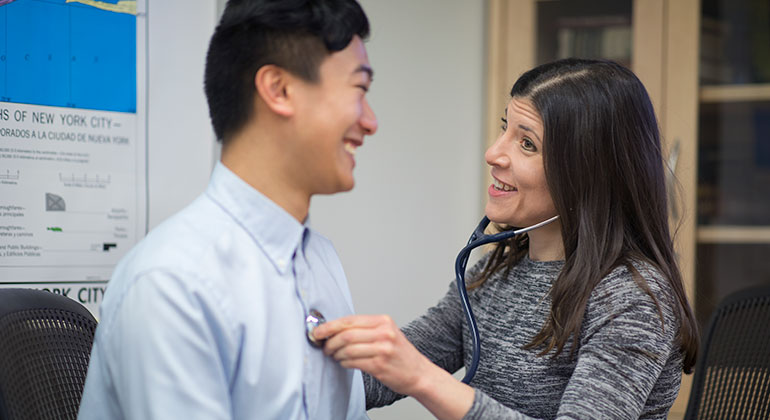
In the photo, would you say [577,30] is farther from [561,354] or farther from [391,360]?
[391,360]

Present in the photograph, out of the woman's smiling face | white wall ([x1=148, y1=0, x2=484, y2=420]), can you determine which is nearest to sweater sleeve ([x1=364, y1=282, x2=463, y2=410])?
the woman's smiling face

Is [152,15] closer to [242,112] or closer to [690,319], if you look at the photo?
[242,112]

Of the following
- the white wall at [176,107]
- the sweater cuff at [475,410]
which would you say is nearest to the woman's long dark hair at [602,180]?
the sweater cuff at [475,410]

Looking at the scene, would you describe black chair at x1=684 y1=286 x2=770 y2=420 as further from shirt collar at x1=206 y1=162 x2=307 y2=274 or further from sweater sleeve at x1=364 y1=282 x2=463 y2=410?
shirt collar at x1=206 y1=162 x2=307 y2=274

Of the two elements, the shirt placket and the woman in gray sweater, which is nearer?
the shirt placket

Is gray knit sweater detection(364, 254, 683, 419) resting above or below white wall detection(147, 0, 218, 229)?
below

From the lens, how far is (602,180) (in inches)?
53.1

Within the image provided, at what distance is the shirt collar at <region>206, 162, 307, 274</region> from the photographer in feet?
3.19

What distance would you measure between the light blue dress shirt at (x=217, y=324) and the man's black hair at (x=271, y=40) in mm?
111

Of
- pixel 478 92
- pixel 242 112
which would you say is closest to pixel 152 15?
pixel 242 112

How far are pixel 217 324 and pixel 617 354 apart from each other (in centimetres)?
65

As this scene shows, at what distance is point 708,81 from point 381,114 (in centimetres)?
111

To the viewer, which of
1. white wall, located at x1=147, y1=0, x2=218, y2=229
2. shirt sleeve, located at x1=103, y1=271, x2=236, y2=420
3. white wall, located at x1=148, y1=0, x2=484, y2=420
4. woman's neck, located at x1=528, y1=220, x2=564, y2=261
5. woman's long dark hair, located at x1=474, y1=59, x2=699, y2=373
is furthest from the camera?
white wall, located at x1=148, y1=0, x2=484, y2=420

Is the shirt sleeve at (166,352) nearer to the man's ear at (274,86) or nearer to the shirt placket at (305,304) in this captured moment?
the shirt placket at (305,304)
